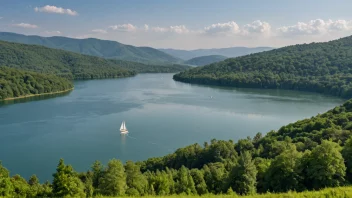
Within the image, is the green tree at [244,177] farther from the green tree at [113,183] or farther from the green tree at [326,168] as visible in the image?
the green tree at [113,183]

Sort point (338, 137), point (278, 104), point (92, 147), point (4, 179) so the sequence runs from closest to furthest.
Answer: point (4, 179), point (338, 137), point (92, 147), point (278, 104)

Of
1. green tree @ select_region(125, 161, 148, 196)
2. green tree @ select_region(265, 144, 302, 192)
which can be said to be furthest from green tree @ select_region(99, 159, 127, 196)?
green tree @ select_region(265, 144, 302, 192)

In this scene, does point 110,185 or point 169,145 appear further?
point 169,145

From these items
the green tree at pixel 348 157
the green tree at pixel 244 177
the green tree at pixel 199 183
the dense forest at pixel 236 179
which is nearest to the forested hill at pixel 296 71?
the green tree at pixel 348 157

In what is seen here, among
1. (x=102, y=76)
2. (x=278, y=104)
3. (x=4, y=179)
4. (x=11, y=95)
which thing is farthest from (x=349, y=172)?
(x=102, y=76)

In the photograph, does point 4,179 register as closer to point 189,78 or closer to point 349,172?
point 349,172

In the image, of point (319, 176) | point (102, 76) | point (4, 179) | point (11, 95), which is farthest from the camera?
point (102, 76)
